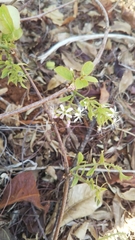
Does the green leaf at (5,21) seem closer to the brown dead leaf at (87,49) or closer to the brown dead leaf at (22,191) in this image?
the brown dead leaf at (22,191)

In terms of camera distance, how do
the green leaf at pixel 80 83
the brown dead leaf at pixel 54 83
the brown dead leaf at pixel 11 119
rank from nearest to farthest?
1. the green leaf at pixel 80 83
2. the brown dead leaf at pixel 11 119
3. the brown dead leaf at pixel 54 83

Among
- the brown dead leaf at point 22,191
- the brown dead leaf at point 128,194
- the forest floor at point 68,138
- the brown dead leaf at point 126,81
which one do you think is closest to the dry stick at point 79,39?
the forest floor at point 68,138

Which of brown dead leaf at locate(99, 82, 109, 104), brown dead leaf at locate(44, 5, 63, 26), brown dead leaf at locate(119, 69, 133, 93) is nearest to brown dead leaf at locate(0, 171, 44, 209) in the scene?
brown dead leaf at locate(99, 82, 109, 104)

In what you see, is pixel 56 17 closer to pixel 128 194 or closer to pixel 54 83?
pixel 54 83

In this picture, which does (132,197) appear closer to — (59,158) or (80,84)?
(59,158)

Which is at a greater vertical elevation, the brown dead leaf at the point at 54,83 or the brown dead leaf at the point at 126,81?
the brown dead leaf at the point at 54,83

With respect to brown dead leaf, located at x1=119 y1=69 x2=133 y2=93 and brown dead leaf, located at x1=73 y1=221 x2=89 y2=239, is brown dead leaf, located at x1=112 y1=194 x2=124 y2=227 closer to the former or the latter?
brown dead leaf, located at x1=73 y1=221 x2=89 y2=239

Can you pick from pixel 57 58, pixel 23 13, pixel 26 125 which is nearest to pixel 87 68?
pixel 26 125
